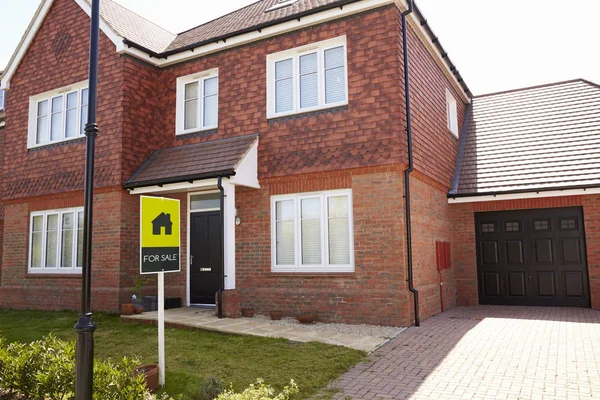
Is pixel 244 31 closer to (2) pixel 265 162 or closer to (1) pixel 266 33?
(1) pixel 266 33

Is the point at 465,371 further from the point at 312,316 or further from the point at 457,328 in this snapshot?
the point at 312,316

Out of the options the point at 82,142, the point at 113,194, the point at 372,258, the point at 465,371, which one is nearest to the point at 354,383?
the point at 465,371

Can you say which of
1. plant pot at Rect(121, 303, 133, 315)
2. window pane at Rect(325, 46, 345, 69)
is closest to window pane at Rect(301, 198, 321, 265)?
window pane at Rect(325, 46, 345, 69)

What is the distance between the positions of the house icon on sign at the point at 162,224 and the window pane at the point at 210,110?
625 centimetres

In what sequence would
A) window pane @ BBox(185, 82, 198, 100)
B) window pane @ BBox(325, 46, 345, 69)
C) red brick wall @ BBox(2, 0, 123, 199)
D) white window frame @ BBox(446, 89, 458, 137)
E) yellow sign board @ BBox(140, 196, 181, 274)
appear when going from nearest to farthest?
1. yellow sign board @ BBox(140, 196, 181, 274)
2. window pane @ BBox(325, 46, 345, 69)
3. red brick wall @ BBox(2, 0, 123, 199)
4. window pane @ BBox(185, 82, 198, 100)
5. white window frame @ BBox(446, 89, 458, 137)

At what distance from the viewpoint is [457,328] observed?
28.7 feet

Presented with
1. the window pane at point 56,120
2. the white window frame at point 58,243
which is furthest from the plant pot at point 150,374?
the window pane at point 56,120

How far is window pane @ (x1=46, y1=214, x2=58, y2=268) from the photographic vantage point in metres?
12.9

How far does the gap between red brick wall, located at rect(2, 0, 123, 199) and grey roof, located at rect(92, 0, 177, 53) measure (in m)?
0.58

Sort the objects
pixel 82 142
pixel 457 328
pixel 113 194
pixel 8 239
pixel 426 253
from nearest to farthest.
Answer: pixel 457 328
pixel 426 253
pixel 113 194
pixel 82 142
pixel 8 239

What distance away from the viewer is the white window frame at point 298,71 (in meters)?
10.0

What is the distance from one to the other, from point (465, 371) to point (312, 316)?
12.9ft

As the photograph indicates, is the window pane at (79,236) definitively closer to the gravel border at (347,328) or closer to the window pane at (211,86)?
the window pane at (211,86)

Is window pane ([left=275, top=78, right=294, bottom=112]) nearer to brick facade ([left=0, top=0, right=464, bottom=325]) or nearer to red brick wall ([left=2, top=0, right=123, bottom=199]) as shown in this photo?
brick facade ([left=0, top=0, right=464, bottom=325])
